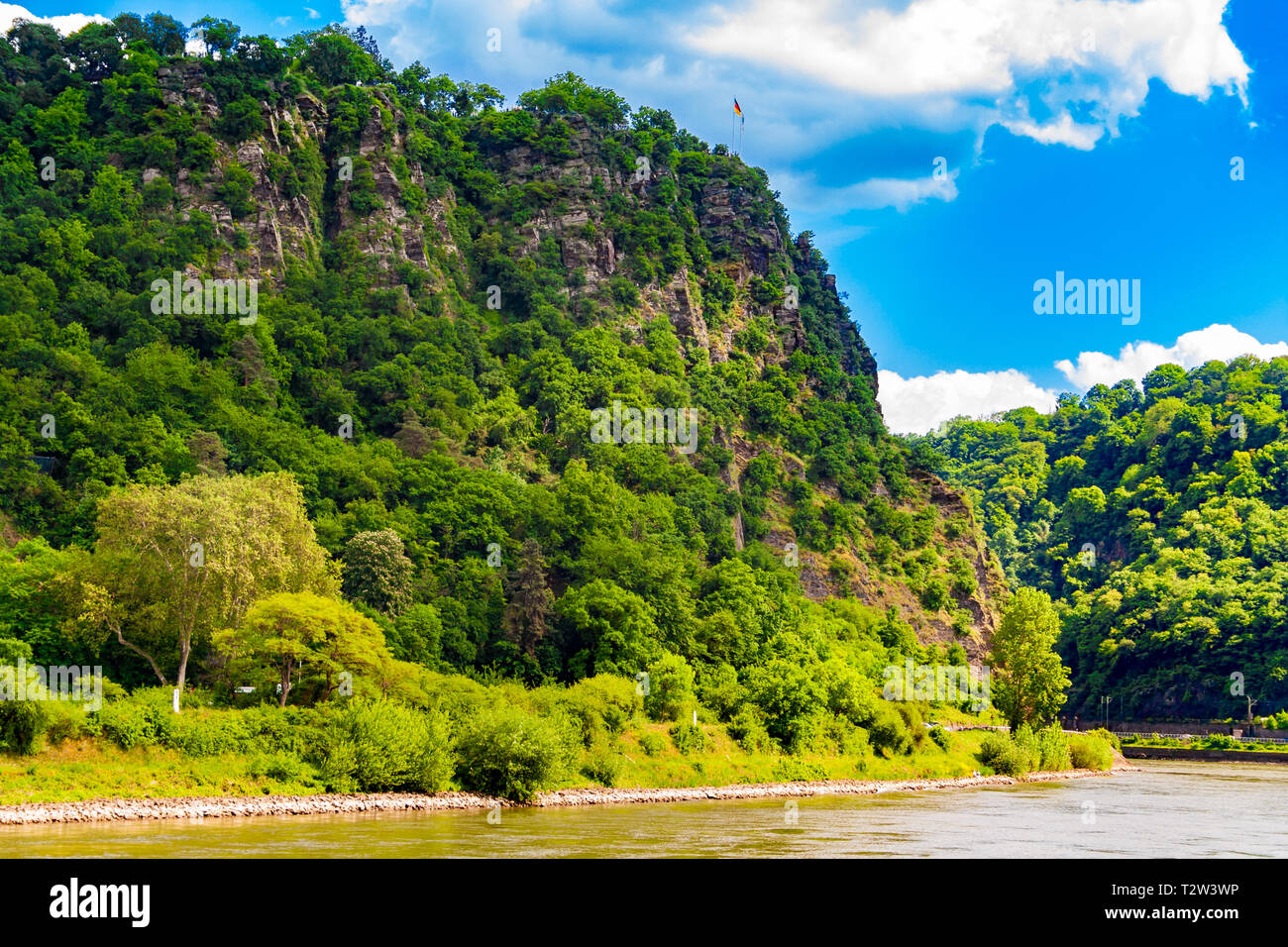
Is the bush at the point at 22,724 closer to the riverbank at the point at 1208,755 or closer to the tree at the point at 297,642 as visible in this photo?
the tree at the point at 297,642

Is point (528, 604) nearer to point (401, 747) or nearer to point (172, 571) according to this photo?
point (172, 571)

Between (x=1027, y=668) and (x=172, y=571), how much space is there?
62.4m

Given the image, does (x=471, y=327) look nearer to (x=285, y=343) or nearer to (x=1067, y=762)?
(x=285, y=343)

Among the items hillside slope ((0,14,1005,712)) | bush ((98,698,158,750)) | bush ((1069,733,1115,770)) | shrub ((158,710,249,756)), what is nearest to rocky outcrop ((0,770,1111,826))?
shrub ((158,710,249,756))

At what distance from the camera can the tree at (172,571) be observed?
2244 inches

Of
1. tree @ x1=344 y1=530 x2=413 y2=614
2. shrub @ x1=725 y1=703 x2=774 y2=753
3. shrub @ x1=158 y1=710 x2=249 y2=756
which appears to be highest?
tree @ x1=344 y1=530 x2=413 y2=614

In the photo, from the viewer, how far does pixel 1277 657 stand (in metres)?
138

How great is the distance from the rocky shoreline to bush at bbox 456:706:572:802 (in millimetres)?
836

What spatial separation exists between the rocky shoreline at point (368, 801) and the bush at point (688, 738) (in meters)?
3.95

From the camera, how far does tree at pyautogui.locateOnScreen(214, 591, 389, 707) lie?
178 feet

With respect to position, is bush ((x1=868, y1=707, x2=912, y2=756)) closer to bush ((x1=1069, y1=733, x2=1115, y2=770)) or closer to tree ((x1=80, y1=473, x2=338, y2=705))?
bush ((x1=1069, y1=733, x2=1115, y2=770))

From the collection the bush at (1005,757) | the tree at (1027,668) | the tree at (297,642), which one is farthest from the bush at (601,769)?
the tree at (1027,668)

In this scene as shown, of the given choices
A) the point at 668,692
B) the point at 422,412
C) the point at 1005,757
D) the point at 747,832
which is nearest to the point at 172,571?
the point at 668,692

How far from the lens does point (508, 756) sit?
52.2 m
